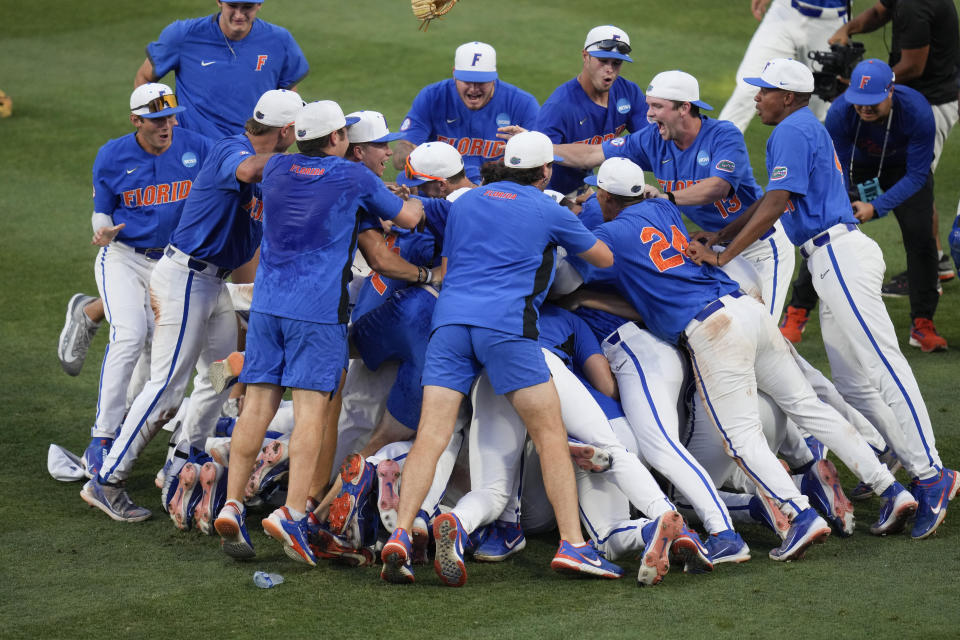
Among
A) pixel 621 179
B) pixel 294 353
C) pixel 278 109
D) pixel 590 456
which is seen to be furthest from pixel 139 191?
pixel 590 456

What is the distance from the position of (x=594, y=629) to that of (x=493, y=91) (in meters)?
4.42

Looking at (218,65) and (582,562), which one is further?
(218,65)

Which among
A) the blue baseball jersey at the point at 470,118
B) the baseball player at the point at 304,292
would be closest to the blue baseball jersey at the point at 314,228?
the baseball player at the point at 304,292

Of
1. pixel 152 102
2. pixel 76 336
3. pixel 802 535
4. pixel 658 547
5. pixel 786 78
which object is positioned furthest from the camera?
pixel 76 336

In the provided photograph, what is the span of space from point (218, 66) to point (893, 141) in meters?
4.31

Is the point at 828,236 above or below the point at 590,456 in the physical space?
above

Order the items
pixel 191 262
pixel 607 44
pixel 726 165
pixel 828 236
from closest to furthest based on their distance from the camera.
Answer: pixel 828 236 < pixel 191 262 < pixel 726 165 < pixel 607 44

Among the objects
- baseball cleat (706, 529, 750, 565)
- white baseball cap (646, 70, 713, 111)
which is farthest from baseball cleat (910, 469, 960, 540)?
white baseball cap (646, 70, 713, 111)

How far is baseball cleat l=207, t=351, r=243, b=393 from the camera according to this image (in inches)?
239

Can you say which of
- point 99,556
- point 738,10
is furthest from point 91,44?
point 99,556

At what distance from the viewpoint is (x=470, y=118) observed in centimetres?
814

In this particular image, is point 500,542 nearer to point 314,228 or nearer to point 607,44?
point 314,228

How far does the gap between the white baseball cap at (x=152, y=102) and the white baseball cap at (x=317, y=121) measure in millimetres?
1440

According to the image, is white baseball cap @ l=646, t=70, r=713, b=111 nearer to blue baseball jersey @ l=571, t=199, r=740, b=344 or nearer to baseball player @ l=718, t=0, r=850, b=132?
blue baseball jersey @ l=571, t=199, r=740, b=344
